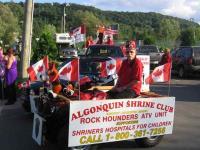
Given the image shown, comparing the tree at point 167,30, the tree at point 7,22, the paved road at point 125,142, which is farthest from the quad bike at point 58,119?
the tree at point 167,30

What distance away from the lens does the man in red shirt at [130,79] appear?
8031 millimetres

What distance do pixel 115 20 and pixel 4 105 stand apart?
309 feet

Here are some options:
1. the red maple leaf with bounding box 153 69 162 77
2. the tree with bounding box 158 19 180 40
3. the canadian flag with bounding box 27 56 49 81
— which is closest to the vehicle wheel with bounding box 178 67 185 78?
the canadian flag with bounding box 27 56 49 81

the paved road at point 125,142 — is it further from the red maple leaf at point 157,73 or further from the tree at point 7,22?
the tree at point 7,22

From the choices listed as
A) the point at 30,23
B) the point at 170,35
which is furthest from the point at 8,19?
the point at 30,23

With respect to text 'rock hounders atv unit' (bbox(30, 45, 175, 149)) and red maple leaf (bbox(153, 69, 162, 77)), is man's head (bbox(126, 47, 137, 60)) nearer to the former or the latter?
text 'rock hounders atv unit' (bbox(30, 45, 175, 149))

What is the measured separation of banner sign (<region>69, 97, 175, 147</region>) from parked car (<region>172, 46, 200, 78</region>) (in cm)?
1544

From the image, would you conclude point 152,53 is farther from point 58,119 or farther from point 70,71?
point 58,119

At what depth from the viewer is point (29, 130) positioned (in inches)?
388

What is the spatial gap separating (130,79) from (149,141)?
1.11m

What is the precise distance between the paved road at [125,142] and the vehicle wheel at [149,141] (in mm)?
89

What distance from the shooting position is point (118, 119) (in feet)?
25.2

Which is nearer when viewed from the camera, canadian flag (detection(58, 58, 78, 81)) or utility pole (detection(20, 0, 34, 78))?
canadian flag (detection(58, 58, 78, 81))

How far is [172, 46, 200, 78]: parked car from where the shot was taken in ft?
76.6
